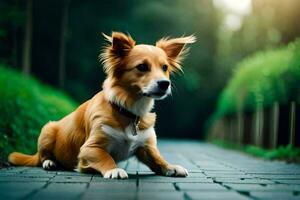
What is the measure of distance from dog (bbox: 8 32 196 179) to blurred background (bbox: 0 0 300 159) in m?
0.76

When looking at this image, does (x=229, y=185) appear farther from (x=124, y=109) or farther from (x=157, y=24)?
(x=157, y=24)

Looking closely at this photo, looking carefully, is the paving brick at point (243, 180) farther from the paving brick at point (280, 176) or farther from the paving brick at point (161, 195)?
the paving brick at point (161, 195)

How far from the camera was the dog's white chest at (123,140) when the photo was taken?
571cm

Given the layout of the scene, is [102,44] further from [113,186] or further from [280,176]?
[113,186]

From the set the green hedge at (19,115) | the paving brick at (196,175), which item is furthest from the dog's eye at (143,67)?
the green hedge at (19,115)

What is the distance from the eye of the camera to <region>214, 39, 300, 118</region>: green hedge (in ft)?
33.6

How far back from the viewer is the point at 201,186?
4762 mm

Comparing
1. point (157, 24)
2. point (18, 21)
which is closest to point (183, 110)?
point (157, 24)

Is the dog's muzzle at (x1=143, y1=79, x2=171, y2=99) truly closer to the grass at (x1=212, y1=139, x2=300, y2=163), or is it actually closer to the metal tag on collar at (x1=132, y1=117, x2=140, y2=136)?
the metal tag on collar at (x1=132, y1=117, x2=140, y2=136)

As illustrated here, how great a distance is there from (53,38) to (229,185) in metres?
17.5

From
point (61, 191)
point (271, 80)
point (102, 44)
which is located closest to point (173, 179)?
point (61, 191)

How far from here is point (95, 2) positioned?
2647 cm

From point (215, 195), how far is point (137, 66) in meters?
1.97

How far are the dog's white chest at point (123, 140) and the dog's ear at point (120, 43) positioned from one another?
813mm
